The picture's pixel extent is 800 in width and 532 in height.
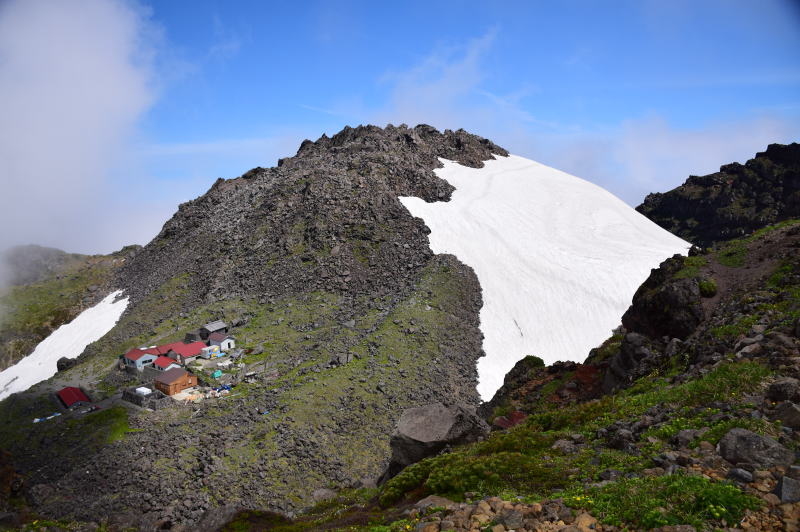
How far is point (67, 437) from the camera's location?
38281 millimetres

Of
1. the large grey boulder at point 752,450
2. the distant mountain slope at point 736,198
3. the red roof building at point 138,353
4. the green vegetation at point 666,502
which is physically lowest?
the green vegetation at point 666,502

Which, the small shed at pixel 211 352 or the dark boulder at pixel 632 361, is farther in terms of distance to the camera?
the small shed at pixel 211 352

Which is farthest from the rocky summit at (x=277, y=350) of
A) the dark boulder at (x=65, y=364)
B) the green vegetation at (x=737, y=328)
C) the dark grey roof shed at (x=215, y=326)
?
the green vegetation at (x=737, y=328)

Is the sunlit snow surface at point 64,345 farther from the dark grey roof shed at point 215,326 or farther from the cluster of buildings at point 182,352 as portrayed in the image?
the dark grey roof shed at point 215,326

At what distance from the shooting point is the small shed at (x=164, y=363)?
47906mm

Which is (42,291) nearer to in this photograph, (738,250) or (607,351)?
(607,351)

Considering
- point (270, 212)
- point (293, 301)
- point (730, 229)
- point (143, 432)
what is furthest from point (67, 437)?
point (730, 229)

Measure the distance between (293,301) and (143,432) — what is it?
24081 millimetres

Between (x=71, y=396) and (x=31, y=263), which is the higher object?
(x=31, y=263)

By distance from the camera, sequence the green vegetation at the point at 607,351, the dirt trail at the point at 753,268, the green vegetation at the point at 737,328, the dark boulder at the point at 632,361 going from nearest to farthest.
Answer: the green vegetation at the point at 737,328
the dark boulder at the point at 632,361
the dirt trail at the point at 753,268
the green vegetation at the point at 607,351

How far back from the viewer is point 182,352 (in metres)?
49.4

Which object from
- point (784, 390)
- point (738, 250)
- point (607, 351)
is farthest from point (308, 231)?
point (784, 390)

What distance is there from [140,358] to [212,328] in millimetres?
7792

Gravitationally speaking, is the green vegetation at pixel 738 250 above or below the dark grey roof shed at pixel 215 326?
Result: above
